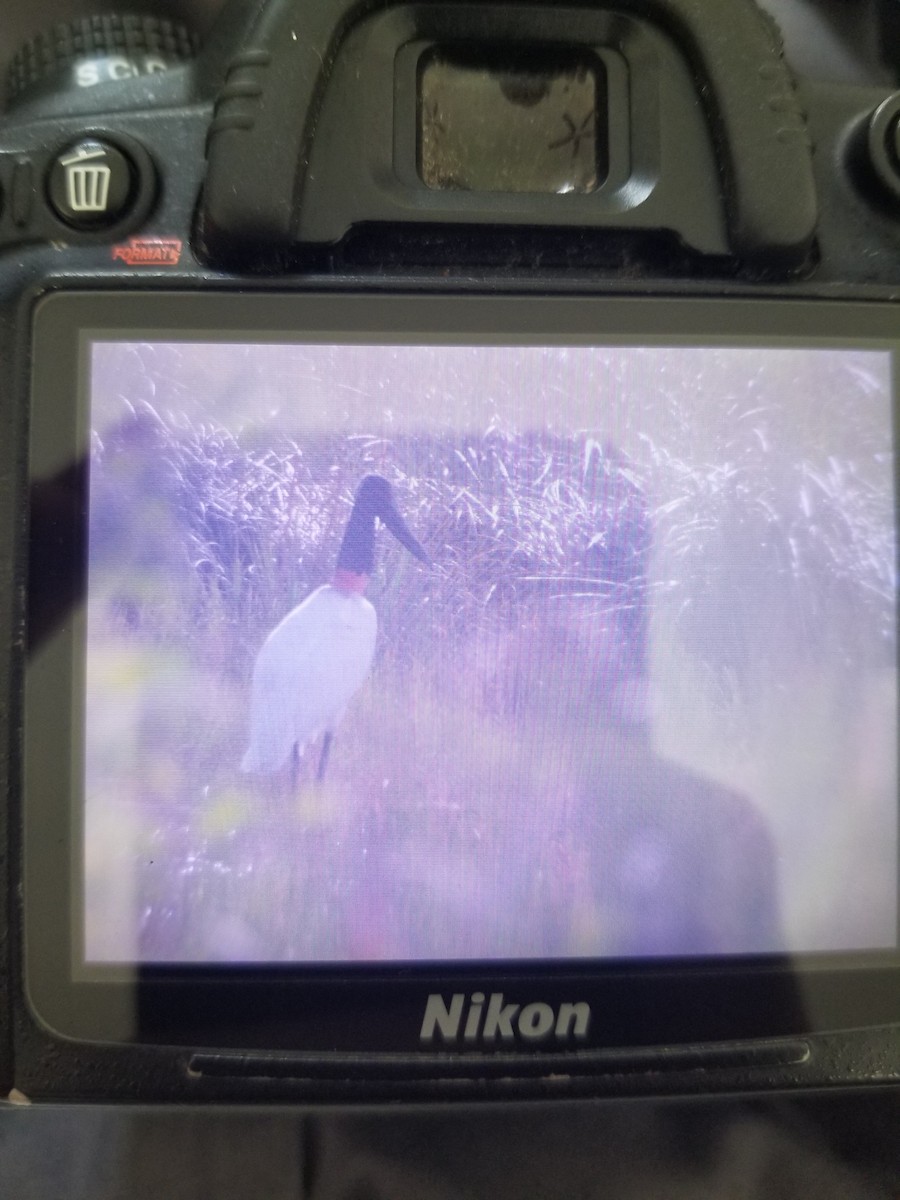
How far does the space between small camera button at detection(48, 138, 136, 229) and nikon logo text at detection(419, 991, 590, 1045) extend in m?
0.34

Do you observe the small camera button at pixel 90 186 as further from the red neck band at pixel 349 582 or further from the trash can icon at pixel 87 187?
the red neck band at pixel 349 582

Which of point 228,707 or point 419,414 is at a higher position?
point 419,414

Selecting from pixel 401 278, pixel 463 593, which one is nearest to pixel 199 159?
pixel 401 278

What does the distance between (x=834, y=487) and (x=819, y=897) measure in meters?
0.17

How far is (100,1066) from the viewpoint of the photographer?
369mm

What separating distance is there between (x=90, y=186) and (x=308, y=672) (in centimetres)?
22

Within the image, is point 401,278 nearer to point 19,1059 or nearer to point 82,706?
point 82,706

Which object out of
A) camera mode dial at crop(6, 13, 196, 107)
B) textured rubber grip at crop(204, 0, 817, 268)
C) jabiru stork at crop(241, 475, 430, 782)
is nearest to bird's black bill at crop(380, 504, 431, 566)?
jabiru stork at crop(241, 475, 430, 782)

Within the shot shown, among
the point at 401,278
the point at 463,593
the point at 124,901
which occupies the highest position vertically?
the point at 401,278

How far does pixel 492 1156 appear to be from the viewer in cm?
40

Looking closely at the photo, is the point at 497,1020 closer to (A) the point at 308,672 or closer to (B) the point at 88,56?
(A) the point at 308,672

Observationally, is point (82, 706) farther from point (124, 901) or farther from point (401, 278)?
point (401, 278)

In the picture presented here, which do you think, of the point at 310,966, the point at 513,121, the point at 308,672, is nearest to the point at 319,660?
the point at 308,672

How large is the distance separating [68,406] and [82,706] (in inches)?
4.7
